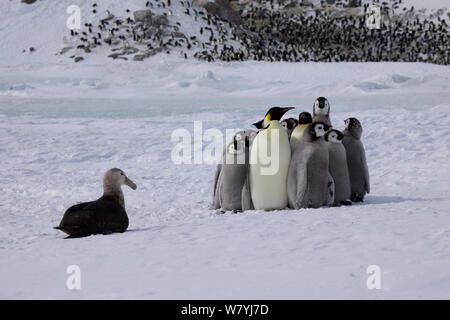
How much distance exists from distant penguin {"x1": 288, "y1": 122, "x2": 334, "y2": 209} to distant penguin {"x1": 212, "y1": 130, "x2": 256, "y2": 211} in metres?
0.42

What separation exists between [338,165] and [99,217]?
1997mm

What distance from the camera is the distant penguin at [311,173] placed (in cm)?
521

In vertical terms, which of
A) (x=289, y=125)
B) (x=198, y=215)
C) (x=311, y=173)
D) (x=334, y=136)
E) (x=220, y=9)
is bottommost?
(x=198, y=215)

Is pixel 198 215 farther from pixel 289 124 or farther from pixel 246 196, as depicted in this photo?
pixel 289 124

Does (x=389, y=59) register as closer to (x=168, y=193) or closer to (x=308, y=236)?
(x=168, y=193)

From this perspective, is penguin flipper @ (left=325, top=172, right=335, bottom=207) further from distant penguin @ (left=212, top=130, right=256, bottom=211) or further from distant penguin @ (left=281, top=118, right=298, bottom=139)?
distant penguin @ (left=281, top=118, right=298, bottom=139)

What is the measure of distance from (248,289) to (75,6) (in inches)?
1399

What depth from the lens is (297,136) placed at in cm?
556

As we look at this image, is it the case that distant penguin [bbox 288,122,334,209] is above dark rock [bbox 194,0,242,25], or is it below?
below

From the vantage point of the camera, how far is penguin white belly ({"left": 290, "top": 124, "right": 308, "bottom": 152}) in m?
5.50

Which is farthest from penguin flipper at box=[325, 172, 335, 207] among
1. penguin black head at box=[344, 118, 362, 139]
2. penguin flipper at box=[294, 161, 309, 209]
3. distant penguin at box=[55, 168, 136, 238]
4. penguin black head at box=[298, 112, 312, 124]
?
distant penguin at box=[55, 168, 136, 238]

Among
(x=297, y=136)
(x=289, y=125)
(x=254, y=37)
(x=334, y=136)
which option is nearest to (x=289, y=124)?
(x=289, y=125)

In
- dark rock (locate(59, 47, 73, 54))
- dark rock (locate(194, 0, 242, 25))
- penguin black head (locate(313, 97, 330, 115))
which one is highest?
dark rock (locate(194, 0, 242, 25))

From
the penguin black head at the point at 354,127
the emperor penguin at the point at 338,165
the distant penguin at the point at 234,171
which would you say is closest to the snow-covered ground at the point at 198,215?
the distant penguin at the point at 234,171
